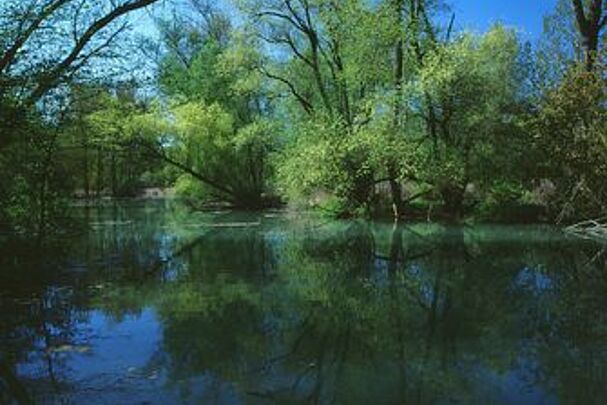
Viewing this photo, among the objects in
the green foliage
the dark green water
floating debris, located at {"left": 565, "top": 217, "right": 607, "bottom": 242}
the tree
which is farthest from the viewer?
the tree

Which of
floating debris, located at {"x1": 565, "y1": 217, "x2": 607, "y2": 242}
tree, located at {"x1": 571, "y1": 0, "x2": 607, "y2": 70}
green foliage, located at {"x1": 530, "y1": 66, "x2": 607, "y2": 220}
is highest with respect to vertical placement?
tree, located at {"x1": 571, "y1": 0, "x2": 607, "y2": 70}

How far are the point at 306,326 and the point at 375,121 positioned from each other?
72.7 ft

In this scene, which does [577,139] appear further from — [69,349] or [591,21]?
[69,349]

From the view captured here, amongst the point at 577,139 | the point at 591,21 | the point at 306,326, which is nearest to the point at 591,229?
the point at 577,139

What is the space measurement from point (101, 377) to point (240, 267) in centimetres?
879

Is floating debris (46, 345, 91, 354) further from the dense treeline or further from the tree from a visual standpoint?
the tree

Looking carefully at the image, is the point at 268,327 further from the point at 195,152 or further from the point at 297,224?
the point at 195,152

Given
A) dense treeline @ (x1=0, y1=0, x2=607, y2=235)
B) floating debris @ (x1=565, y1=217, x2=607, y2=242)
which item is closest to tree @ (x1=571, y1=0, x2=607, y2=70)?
dense treeline @ (x1=0, y1=0, x2=607, y2=235)

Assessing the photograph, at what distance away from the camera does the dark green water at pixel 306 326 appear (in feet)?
24.1

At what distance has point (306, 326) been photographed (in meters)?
10.2

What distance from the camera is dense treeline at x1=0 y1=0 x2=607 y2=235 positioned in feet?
85.2

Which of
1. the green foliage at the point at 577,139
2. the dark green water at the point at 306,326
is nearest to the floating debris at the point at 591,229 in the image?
the green foliage at the point at 577,139

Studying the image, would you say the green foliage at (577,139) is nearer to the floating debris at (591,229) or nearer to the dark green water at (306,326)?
the floating debris at (591,229)

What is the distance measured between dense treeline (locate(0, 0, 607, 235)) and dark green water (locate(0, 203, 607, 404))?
395cm
